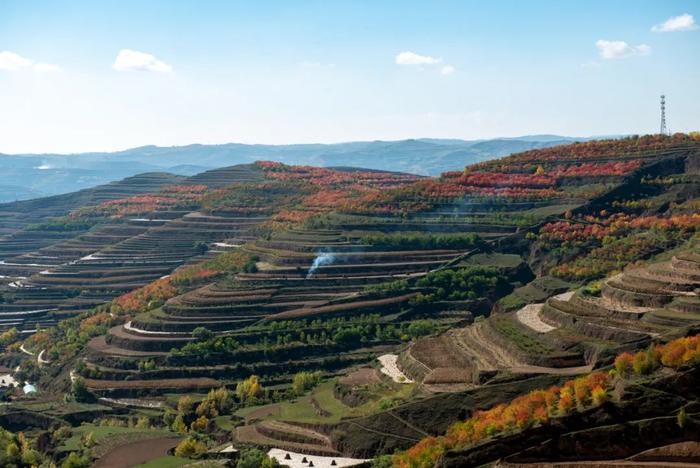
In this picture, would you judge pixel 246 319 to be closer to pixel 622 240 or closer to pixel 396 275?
pixel 396 275

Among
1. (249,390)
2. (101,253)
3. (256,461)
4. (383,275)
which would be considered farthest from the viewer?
(101,253)

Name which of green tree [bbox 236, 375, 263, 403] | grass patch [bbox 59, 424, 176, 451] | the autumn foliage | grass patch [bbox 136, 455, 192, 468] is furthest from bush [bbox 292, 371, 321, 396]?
the autumn foliage

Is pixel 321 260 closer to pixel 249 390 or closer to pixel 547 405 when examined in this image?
pixel 249 390

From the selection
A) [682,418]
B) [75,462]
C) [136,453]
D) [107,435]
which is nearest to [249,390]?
[107,435]

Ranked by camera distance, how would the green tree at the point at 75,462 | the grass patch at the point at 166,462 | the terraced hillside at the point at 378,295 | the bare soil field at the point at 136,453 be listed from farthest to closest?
the bare soil field at the point at 136,453 → the green tree at the point at 75,462 → the terraced hillside at the point at 378,295 → the grass patch at the point at 166,462

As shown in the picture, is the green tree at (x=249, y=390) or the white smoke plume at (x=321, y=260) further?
the white smoke plume at (x=321, y=260)

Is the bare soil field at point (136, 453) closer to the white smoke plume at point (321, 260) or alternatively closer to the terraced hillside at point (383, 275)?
the terraced hillside at point (383, 275)

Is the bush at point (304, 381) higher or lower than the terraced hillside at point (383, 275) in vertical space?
lower

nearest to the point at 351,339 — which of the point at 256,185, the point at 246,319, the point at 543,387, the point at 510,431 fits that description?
the point at 246,319

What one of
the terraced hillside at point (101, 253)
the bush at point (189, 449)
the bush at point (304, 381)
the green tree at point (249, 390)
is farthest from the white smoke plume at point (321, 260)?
the bush at point (189, 449)

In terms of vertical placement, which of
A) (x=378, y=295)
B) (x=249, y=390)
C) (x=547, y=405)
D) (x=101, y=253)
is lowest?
(x=249, y=390)

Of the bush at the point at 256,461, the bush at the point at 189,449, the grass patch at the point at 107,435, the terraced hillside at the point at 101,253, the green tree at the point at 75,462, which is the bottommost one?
the grass patch at the point at 107,435
